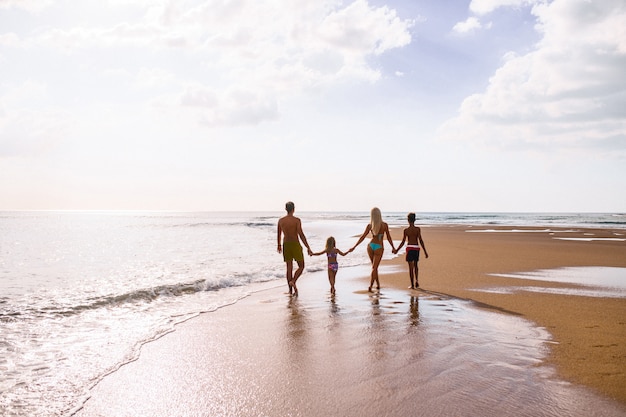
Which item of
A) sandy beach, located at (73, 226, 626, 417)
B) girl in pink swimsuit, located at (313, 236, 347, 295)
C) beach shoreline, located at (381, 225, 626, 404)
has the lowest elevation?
beach shoreline, located at (381, 225, 626, 404)

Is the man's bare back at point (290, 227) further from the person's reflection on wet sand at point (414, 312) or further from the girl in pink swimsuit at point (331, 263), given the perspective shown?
the person's reflection on wet sand at point (414, 312)

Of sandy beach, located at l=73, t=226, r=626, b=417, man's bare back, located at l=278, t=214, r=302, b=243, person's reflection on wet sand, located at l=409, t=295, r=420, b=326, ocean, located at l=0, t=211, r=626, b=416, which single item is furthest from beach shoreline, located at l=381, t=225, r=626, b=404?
ocean, located at l=0, t=211, r=626, b=416

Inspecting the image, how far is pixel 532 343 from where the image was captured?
628cm

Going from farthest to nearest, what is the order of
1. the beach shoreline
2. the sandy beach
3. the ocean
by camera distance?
the beach shoreline → the ocean → the sandy beach

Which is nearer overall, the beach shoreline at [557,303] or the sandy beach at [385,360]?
the sandy beach at [385,360]

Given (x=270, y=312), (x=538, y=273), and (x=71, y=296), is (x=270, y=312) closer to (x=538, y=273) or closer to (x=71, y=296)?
(x=71, y=296)

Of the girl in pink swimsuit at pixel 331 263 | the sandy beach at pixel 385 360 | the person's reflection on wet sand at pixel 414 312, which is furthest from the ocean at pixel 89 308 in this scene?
the person's reflection on wet sand at pixel 414 312

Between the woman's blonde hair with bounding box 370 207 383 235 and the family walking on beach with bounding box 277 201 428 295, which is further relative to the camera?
the woman's blonde hair with bounding box 370 207 383 235

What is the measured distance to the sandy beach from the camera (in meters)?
4.15

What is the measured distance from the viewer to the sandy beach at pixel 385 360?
13.6 ft

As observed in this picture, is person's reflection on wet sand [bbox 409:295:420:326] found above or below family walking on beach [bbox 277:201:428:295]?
below

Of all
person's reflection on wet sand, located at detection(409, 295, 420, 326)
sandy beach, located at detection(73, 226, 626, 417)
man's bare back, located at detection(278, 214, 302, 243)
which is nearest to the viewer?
sandy beach, located at detection(73, 226, 626, 417)

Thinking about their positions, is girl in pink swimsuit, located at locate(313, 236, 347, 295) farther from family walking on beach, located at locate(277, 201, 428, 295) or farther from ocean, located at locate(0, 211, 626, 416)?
ocean, located at locate(0, 211, 626, 416)

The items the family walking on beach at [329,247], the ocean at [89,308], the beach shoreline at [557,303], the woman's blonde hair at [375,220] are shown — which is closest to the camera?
the ocean at [89,308]
